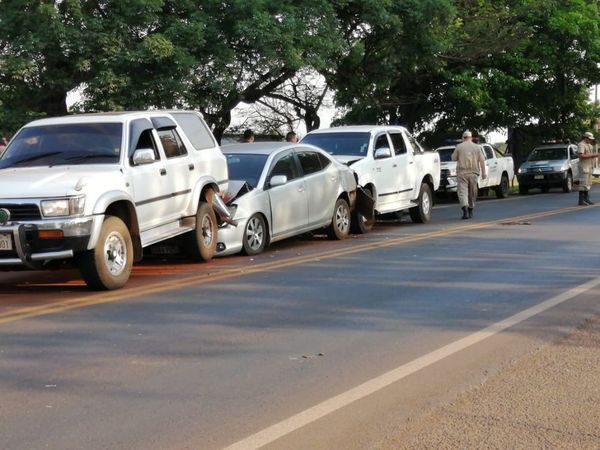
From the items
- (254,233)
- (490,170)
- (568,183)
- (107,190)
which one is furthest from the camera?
(568,183)

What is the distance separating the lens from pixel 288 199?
543 inches

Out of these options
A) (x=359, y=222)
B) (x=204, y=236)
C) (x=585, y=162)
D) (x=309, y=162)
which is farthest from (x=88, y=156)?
(x=585, y=162)

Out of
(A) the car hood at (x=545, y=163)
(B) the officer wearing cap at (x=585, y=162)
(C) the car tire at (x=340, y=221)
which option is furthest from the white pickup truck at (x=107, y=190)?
(A) the car hood at (x=545, y=163)

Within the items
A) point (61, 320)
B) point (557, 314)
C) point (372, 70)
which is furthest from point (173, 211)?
point (372, 70)

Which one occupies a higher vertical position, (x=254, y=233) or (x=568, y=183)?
(x=254, y=233)

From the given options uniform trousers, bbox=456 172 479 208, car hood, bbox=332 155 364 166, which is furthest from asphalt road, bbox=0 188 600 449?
uniform trousers, bbox=456 172 479 208

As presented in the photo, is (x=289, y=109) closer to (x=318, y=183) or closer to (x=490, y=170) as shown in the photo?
(x=490, y=170)

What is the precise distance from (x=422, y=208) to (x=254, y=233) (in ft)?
21.1

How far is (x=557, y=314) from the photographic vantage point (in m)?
8.48

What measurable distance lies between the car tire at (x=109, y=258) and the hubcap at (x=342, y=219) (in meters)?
5.67

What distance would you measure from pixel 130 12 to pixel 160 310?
12347mm

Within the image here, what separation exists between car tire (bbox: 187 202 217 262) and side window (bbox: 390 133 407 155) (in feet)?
21.5

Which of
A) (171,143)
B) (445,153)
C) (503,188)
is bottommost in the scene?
(503,188)

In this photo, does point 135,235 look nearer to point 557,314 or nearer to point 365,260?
point 365,260
